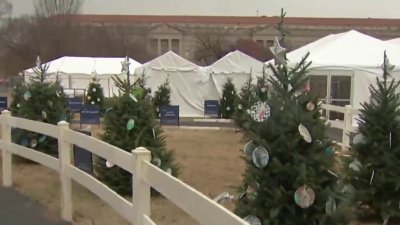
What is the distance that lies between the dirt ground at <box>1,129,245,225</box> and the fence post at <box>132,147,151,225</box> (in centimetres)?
230

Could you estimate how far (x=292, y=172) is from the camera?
525 cm

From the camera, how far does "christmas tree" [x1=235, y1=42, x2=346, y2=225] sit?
521cm

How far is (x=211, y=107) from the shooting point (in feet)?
87.2

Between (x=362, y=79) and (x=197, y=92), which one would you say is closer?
(x=362, y=79)

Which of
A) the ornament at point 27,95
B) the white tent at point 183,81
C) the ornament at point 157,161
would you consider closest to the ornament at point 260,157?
the ornament at point 157,161

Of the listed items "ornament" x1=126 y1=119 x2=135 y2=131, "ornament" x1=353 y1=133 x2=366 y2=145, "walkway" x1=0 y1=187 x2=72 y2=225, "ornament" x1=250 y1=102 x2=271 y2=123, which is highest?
"ornament" x1=250 y1=102 x2=271 y2=123

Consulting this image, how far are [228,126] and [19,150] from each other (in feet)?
50.0

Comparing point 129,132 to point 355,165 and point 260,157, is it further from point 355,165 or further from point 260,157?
point 260,157

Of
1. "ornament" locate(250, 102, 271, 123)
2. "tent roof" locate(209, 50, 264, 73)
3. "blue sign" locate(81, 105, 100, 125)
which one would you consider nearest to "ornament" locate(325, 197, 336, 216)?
"ornament" locate(250, 102, 271, 123)

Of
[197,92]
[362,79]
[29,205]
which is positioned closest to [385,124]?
[29,205]

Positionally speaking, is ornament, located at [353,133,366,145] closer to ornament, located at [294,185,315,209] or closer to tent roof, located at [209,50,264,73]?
ornament, located at [294,185,315,209]

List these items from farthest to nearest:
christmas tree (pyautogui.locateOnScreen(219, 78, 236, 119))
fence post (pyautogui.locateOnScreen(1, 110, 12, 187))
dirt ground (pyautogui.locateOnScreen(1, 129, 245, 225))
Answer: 1. christmas tree (pyautogui.locateOnScreen(219, 78, 236, 119))
2. fence post (pyautogui.locateOnScreen(1, 110, 12, 187))
3. dirt ground (pyautogui.locateOnScreen(1, 129, 245, 225))

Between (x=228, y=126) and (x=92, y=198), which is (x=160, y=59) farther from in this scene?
(x=92, y=198)

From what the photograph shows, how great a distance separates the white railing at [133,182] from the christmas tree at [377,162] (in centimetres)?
293
